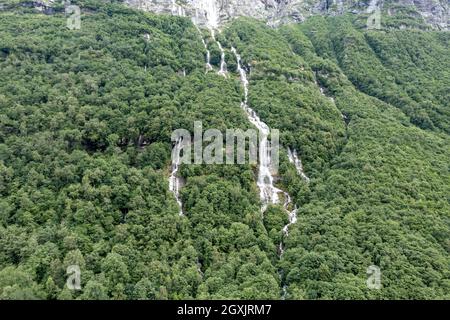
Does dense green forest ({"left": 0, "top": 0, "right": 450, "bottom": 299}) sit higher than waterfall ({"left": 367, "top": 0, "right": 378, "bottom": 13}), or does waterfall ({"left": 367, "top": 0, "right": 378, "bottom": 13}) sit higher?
waterfall ({"left": 367, "top": 0, "right": 378, "bottom": 13})

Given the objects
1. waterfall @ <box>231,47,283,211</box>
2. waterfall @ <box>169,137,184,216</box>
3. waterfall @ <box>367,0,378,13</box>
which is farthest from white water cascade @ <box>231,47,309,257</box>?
waterfall @ <box>367,0,378,13</box>

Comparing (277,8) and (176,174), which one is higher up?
(277,8)

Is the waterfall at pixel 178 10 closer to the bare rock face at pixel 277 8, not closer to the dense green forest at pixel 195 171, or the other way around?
the bare rock face at pixel 277 8

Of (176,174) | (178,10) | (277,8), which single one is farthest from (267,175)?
(277,8)

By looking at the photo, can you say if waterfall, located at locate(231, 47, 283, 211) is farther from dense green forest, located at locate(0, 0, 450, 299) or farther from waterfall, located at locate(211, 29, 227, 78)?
waterfall, located at locate(211, 29, 227, 78)

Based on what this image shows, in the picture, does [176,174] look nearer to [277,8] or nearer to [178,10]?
[178,10]
